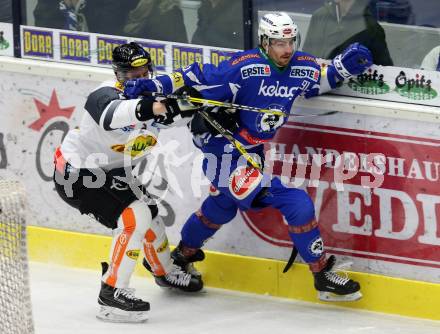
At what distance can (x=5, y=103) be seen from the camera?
711 cm

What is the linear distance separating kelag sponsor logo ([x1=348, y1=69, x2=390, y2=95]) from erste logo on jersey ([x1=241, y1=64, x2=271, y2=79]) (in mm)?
447

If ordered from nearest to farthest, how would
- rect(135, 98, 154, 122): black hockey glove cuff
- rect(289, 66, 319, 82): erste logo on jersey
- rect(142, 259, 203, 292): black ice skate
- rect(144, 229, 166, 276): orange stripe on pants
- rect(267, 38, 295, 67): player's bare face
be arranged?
rect(135, 98, 154, 122): black hockey glove cuff
rect(267, 38, 295, 67): player's bare face
rect(289, 66, 319, 82): erste logo on jersey
rect(144, 229, 166, 276): orange stripe on pants
rect(142, 259, 203, 292): black ice skate

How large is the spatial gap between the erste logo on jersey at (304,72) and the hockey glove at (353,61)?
0.35 ft

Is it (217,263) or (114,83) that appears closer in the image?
(114,83)

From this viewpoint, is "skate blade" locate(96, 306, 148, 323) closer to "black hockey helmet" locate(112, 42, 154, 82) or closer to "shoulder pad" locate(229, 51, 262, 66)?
"black hockey helmet" locate(112, 42, 154, 82)

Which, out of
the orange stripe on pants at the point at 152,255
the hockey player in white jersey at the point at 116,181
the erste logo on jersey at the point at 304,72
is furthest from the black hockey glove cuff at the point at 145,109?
the orange stripe on pants at the point at 152,255

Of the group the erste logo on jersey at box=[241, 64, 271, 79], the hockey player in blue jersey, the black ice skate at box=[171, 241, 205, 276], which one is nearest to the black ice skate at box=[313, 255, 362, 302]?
the hockey player in blue jersey

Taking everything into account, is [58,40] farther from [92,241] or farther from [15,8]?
[92,241]

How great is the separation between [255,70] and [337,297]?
116 centimetres

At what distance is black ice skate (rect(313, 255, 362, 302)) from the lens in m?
5.96

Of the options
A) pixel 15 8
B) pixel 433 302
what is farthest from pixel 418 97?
pixel 15 8

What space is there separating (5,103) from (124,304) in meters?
1.70

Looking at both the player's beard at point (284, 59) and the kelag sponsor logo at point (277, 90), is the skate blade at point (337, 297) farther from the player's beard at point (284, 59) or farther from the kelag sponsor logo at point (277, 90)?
the player's beard at point (284, 59)

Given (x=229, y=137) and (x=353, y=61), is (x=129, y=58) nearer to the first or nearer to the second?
(x=229, y=137)
